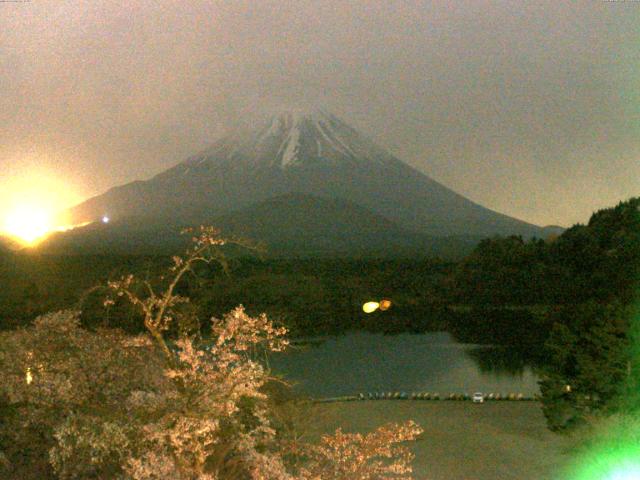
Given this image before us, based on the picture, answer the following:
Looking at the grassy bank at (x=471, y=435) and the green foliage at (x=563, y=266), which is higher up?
the green foliage at (x=563, y=266)

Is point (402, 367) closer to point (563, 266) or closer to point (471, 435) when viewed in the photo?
point (563, 266)

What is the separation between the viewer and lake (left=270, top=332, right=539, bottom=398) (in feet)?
82.5

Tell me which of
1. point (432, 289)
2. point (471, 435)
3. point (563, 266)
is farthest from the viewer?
point (432, 289)

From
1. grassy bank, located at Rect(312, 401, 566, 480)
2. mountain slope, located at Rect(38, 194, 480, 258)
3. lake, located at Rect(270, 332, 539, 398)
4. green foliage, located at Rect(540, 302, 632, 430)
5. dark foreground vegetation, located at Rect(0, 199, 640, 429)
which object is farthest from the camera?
mountain slope, located at Rect(38, 194, 480, 258)

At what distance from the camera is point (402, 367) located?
97.5 ft

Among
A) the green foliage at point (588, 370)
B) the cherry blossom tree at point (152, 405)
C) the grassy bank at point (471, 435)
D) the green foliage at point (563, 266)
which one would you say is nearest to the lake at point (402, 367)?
the grassy bank at point (471, 435)

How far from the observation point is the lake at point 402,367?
25141mm

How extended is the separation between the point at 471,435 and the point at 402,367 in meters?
15.3

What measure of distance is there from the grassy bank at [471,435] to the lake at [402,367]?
4.96 metres

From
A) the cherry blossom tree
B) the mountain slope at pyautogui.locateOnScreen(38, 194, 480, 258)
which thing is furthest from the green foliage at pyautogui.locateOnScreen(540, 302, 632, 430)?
the mountain slope at pyautogui.locateOnScreen(38, 194, 480, 258)

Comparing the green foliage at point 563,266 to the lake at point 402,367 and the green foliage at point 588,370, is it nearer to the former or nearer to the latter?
the lake at point 402,367

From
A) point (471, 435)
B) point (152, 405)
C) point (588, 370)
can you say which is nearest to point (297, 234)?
A: point (471, 435)

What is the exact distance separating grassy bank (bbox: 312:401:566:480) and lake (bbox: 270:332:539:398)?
496 centimetres

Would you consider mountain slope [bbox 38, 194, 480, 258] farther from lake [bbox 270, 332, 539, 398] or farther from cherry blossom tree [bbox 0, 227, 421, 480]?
cherry blossom tree [bbox 0, 227, 421, 480]
